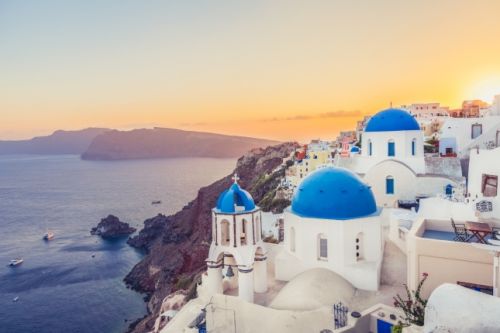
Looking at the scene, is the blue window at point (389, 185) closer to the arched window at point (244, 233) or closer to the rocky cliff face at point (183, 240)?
the arched window at point (244, 233)

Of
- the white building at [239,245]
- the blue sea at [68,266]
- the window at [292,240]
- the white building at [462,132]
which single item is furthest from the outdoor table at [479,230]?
the blue sea at [68,266]

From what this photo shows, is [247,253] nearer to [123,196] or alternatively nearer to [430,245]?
[430,245]

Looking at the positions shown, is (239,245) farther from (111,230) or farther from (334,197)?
(111,230)

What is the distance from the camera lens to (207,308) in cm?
1255

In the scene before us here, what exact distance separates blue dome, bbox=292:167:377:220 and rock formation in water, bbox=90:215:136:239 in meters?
51.5

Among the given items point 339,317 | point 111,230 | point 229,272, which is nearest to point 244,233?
point 229,272

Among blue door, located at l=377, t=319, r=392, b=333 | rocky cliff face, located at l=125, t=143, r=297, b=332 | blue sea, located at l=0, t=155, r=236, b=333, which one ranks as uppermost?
blue door, located at l=377, t=319, r=392, b=333

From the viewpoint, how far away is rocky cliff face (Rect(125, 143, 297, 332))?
1400 inches

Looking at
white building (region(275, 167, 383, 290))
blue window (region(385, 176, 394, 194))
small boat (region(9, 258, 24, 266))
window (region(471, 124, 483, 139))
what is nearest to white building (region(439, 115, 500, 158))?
window (region(471, 124, 483, 139))

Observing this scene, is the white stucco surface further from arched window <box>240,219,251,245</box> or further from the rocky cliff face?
the rocky cliff face

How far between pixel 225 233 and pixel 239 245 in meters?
1.04

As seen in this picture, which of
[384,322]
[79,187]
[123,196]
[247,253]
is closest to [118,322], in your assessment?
[247,253]

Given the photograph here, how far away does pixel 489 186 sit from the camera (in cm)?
1149

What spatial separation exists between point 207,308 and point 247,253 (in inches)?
94.0
